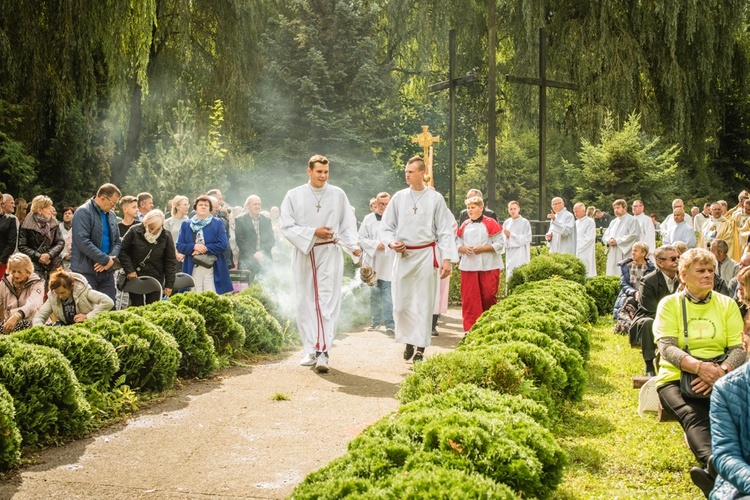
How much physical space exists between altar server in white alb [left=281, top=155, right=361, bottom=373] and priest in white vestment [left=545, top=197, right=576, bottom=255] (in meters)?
8.43

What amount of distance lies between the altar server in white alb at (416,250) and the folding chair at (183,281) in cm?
229

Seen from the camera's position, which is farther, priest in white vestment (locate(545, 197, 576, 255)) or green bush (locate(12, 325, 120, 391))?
priest in white vestment (locate(545, 197, 576, 255))

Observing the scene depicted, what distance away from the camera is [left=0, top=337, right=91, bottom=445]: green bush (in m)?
5.34

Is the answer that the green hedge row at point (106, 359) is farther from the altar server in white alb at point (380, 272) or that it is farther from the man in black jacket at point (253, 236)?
the man in black jacket at point (253, 236)

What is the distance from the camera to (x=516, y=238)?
14.9 meters

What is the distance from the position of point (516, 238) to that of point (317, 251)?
6.64m

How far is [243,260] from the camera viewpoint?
1248cm

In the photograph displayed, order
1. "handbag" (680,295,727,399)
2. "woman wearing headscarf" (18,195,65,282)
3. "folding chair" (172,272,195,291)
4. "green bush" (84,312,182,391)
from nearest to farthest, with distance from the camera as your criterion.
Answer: "handbag" (680,295,727,399) → "green bush" (84,312,182,391) → "folding chair" (172,272,195,291) → "woman wearing headscarf" (18,195,65,282)

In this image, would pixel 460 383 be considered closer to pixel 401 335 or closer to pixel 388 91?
pixel 401 335

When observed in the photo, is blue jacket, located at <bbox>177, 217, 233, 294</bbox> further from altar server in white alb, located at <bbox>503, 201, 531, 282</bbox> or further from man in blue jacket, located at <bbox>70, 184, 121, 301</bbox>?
altar server in white alb, located at <bbox>503, 201, 531, 282</bbox>

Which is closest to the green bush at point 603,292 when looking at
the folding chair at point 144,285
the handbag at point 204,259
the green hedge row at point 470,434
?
the handbag at point 204,259

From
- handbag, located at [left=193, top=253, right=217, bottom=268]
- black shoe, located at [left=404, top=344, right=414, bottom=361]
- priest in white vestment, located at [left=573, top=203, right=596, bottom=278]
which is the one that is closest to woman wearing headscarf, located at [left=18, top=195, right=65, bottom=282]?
handbag, located at [left=193, top=253, right=217, bottom=268]

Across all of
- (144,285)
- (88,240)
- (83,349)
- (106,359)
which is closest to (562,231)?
(144,285)

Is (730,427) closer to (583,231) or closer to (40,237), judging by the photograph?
(40,237)
